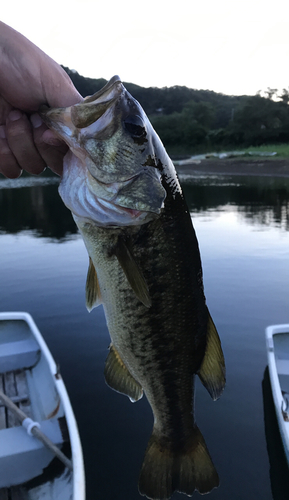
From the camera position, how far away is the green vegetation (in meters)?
83.1

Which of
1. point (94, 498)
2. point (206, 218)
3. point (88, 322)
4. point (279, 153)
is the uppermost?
point (279, 153)

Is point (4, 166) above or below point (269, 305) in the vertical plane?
above

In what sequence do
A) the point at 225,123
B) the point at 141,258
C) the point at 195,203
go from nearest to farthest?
the point at 141,258 < the point at 195,203 < the point at 225,123

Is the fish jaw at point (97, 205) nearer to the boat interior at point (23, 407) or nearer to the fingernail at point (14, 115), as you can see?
the fingernail at point (14, 115)

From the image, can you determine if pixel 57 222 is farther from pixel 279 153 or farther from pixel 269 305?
pixel 279 153

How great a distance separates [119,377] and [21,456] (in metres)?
3.09

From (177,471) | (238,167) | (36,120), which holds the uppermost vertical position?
(238,167)

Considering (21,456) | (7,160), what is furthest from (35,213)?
(7,160)

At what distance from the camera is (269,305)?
13297 mm

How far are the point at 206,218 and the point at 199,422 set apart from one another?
20.8 meters

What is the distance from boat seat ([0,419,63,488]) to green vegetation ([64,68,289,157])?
199 ft

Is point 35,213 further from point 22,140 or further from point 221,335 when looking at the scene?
point 22,140

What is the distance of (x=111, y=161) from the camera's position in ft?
6.77

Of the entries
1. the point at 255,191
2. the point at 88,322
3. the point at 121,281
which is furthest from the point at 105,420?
the point at 255,191
